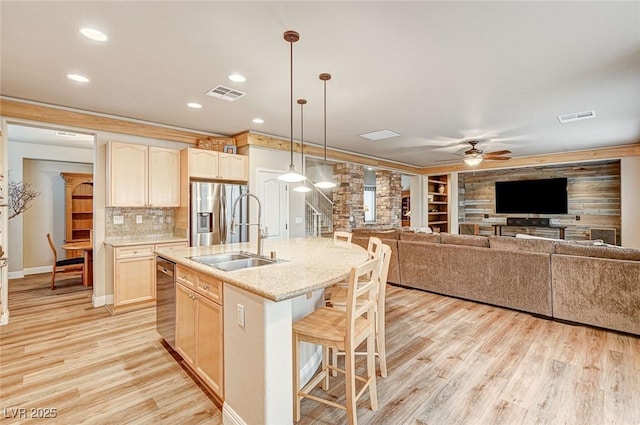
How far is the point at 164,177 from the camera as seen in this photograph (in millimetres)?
4465

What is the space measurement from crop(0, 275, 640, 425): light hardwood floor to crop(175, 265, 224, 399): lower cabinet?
197 millimetres

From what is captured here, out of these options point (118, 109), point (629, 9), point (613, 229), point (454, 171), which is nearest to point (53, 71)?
point (118, 109)

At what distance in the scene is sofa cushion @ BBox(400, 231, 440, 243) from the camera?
4594 mm

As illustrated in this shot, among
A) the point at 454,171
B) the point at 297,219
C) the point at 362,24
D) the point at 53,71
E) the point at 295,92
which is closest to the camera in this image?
the point at 362,24

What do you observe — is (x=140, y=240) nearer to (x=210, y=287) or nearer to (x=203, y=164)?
(x=203, y=164)

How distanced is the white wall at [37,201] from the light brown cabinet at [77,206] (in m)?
0.11

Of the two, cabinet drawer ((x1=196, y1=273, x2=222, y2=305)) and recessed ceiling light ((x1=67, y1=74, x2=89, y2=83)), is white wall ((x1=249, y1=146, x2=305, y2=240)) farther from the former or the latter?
cabinet drawer ((x1=196, y1=273, x2=222, y2=305))

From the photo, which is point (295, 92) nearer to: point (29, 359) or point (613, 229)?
point (29, 359)

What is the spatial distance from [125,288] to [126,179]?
1427mm

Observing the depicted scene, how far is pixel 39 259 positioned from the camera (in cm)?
609

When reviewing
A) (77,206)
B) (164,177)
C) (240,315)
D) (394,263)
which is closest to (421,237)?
(394,263)

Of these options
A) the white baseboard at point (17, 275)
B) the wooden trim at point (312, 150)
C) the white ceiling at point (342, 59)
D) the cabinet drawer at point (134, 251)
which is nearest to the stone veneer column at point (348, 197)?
the wooden trim at point (312, 150)

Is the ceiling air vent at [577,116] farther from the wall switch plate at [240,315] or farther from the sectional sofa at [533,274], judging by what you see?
the wall switch plate at [240,315]

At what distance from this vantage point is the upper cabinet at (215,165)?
448 centimetres
